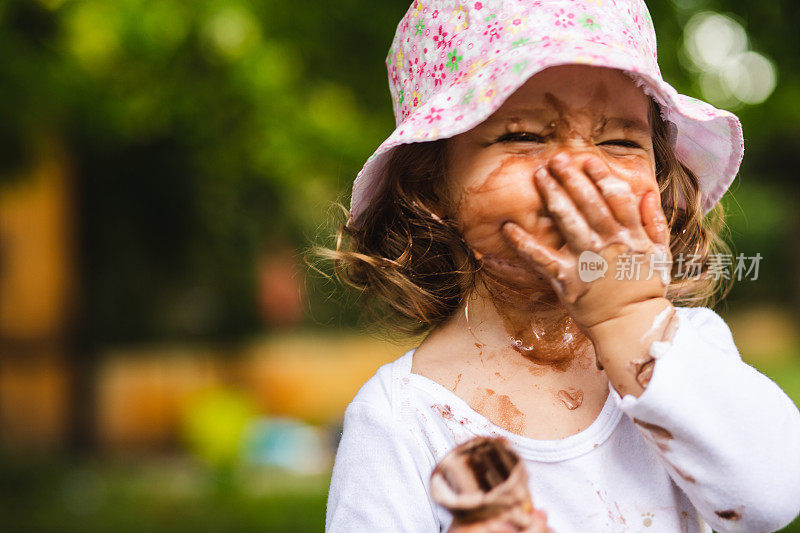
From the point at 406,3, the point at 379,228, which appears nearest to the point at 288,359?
the point at 406,3

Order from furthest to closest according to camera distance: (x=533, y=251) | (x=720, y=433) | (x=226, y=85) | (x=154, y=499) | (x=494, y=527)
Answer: (x=154, y=499), (x=226, y=85), (x=533, y=251), (x=720, y=433), (x=494, y=527)

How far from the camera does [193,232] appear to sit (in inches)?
325

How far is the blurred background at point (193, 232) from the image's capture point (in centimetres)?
379

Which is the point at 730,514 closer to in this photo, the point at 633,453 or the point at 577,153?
the point at 633,453

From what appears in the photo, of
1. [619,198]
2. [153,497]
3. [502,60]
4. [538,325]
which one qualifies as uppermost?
[502,60]

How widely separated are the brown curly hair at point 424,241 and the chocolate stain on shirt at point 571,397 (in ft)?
0.94

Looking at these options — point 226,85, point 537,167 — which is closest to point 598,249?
point 537,167

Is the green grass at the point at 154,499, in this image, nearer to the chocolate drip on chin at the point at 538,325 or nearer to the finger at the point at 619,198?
the chocolate drip on chin at the point at 538,325

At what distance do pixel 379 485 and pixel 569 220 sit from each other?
57cm

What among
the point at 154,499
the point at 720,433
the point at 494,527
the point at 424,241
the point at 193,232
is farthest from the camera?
the point at 193,232

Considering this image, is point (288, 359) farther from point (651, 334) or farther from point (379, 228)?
point (651, 334)

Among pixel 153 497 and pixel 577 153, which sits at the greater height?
pixel 577 153

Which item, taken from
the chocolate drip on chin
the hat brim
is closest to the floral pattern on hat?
the hat brim

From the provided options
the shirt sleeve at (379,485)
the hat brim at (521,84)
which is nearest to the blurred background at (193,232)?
the hat brim at (521,84)
